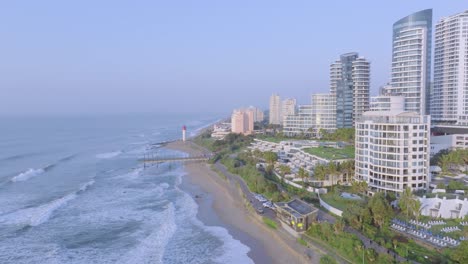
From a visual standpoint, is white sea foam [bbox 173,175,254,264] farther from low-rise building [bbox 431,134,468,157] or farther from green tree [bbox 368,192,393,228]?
low-rise building [bbox 431,134,468,157]

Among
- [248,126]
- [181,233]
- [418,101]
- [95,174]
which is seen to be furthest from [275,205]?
[248,126]

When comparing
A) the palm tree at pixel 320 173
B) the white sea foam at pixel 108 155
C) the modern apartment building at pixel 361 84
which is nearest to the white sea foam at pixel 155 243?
the palm tree at pixel 320 173

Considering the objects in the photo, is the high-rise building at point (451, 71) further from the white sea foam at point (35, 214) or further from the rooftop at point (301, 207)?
the white sea foam at point (35, 214)

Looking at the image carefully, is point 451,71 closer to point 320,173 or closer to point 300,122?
point 300,122

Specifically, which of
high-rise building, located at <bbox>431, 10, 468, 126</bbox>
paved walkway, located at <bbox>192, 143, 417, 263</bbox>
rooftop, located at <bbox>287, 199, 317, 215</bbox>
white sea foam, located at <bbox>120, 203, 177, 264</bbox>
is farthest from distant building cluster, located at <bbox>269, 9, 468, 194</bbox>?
white sea foam, located at <bbox>120, 203, 177, 264</bbox>

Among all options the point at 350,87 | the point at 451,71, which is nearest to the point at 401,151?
the point at 451,71

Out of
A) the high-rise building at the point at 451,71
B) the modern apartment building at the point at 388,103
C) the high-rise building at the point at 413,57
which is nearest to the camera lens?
the modern apartment building at the point at 388,103

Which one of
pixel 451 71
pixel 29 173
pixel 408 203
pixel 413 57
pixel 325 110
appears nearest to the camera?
pixel 408 203

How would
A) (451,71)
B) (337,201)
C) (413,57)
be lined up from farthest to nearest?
(451,71), (413,57), (337,201)
